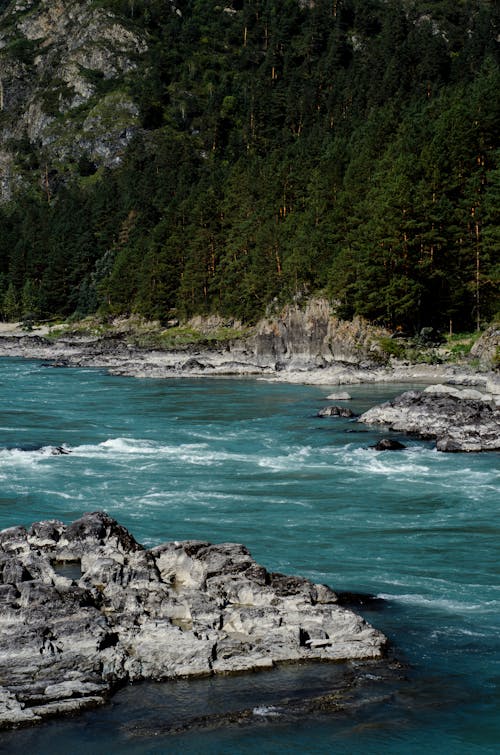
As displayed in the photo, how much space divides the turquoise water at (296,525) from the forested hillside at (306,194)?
24.4 metres

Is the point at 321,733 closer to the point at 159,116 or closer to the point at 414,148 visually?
the point at 414,148

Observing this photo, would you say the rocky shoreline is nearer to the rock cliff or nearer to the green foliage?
the rock cliff

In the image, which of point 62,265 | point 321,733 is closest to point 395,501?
point 321,733

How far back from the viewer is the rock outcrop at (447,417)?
34938 mm

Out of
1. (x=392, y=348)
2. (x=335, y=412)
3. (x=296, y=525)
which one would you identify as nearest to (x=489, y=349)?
(x=392, y=348)

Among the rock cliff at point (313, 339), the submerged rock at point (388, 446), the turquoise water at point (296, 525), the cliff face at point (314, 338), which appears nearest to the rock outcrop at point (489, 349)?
the rock cliff at point (313, 339)

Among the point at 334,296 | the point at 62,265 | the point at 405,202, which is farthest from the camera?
the point at 62,265

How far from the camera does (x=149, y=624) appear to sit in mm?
14055

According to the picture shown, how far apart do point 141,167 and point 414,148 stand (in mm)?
103497

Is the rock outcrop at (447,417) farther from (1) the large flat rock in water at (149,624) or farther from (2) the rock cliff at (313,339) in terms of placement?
(2) the rock cliff at (313,339)

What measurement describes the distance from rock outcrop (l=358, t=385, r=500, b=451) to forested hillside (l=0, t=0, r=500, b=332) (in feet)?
91.7

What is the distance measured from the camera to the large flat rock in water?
1259 cm

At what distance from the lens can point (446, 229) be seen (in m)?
72.1

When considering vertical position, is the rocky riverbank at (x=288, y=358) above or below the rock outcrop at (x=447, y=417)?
above
